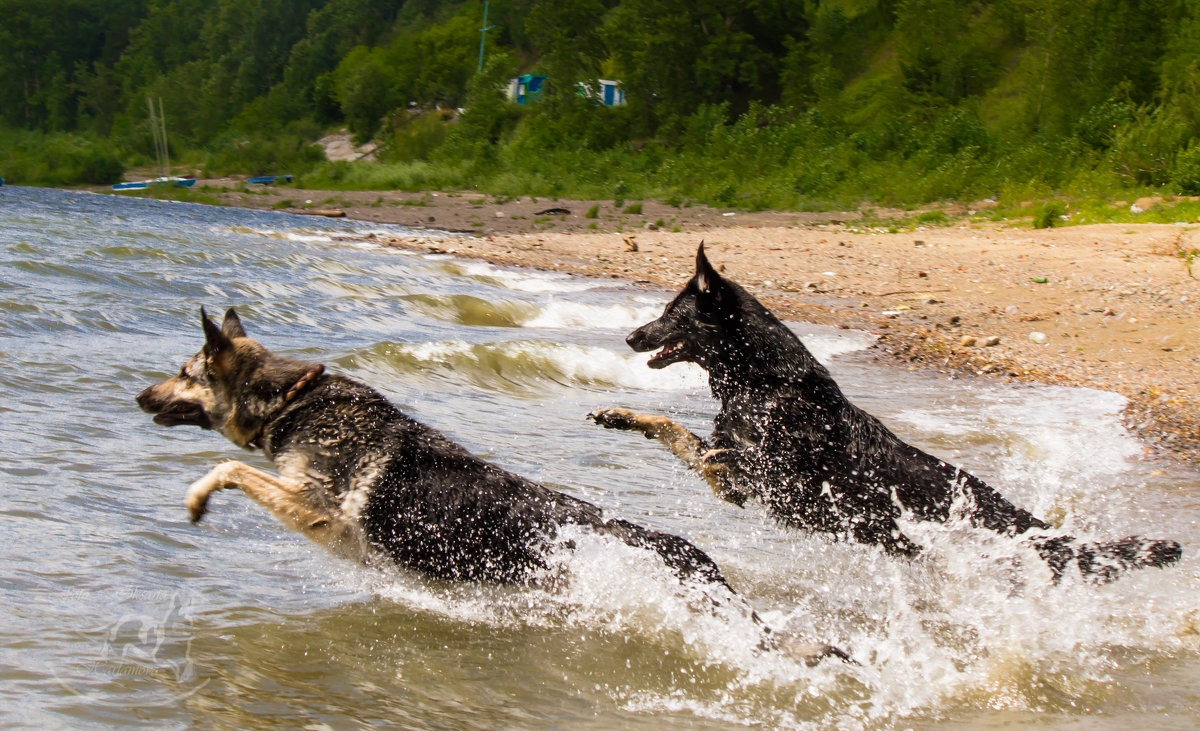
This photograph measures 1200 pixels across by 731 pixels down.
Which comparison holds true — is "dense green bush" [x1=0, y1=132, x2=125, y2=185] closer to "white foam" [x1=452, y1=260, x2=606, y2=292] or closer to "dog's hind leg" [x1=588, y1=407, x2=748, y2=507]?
"white foam" [x1=452, y1=260, x2=606, y2=292]

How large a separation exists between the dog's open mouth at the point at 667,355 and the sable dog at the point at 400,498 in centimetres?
150

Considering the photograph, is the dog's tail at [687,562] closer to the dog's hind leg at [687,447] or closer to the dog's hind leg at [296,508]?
the dog's hind leg at [687,447]

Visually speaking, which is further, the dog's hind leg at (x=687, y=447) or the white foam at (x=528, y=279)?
the white foam at (x=528, y=279)

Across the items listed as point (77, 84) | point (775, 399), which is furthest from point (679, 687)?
point (77, 84)

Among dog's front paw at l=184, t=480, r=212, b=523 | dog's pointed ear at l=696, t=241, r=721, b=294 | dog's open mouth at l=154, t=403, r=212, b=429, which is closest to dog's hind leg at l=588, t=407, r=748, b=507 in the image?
dog's pointed ear at l=696, t=241, r=721, b=294

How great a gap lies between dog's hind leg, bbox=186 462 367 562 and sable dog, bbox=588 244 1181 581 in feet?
6.59

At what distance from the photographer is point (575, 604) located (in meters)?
4.50

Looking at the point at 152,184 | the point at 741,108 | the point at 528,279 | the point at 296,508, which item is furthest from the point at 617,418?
the point at 152,184

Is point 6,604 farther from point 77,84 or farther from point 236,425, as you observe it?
point 77,84

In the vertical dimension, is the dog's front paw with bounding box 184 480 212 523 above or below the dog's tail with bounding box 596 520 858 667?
above

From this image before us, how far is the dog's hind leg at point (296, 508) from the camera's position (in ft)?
14.6

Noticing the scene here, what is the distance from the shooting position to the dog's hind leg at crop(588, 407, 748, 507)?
5395mm
